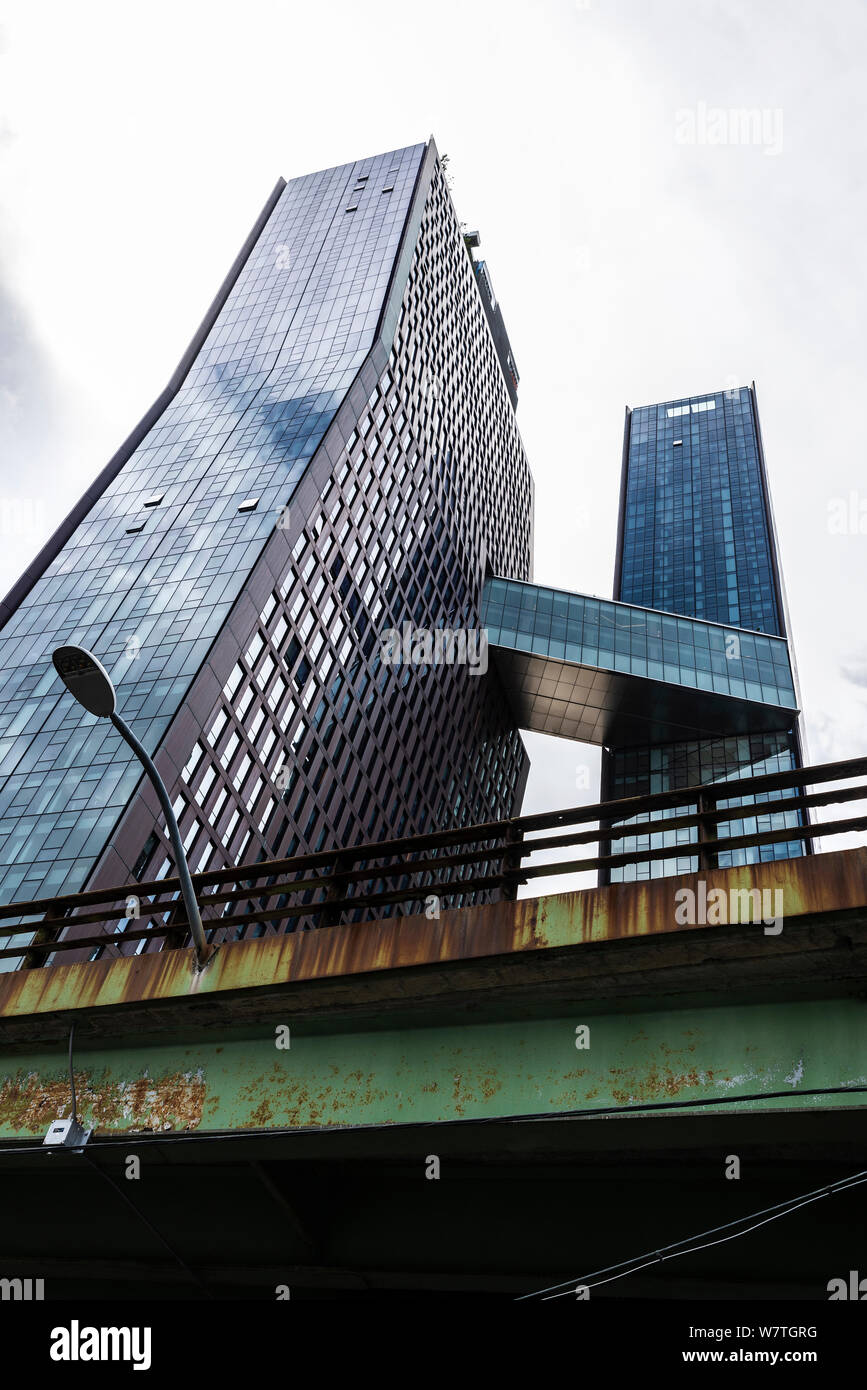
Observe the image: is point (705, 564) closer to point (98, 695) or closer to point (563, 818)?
point (563, 818)

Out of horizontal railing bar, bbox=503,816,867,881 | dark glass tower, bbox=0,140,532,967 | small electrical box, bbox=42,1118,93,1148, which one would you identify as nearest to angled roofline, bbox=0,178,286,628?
dark glass tower, bbox=0,140,532,967

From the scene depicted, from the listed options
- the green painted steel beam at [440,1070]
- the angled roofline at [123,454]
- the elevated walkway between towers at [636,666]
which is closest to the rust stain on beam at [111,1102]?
the green painted steel beam at [440,1070]

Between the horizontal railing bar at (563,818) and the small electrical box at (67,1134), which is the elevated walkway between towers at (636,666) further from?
the small electrical box at (67,1134)

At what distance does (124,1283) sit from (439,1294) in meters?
3.62

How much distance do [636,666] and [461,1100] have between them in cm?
8145

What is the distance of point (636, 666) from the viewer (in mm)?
88062

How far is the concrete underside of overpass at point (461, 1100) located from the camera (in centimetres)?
788

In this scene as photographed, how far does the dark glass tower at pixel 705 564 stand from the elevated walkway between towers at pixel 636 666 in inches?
19.8

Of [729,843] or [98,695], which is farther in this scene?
[98,695]

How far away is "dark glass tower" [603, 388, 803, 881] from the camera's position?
8788 cm

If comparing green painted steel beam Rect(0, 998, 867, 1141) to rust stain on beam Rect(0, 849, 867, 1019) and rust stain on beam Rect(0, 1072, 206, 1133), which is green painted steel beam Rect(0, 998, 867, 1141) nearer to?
rust stain on beam Rect(0, 1072, 206, 1133)

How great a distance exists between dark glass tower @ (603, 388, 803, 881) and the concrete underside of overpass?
69.0 meters

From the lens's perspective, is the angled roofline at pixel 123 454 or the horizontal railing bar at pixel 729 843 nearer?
the horizontal railing bar at pixel 729 843

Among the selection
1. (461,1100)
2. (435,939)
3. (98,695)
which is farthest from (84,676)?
(461,1100)
